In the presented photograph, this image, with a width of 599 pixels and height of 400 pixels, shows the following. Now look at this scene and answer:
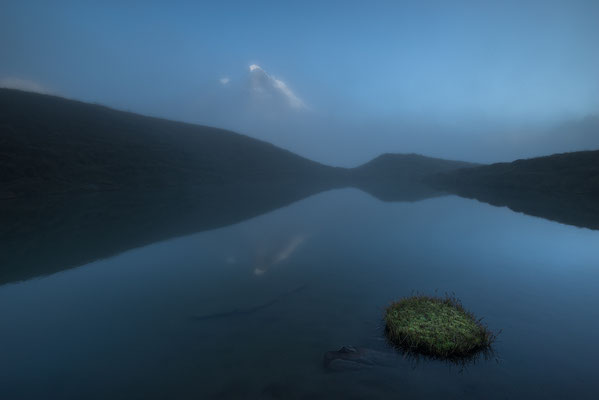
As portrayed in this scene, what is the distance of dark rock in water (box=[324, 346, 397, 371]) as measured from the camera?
10000mm

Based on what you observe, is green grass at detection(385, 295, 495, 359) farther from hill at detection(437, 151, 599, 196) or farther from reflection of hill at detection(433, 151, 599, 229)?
hill at detection(437, 151, 599, 196)

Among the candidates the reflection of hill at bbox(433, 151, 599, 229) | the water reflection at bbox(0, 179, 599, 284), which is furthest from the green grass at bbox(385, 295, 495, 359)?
the reflection of hill at bbox(433, 151, 599, 229)

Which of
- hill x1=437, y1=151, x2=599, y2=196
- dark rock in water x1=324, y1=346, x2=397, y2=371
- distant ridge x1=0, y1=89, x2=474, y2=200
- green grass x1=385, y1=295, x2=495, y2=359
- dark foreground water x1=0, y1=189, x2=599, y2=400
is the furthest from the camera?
hill x1=437, y1=151, x2=599, y2=196

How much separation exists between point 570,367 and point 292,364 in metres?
10.4

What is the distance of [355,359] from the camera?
10.3m

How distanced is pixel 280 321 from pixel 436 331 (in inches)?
283

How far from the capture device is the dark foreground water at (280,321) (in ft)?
30.2

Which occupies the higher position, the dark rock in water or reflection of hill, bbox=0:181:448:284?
reflection of hill, bbox=0:181:448:284

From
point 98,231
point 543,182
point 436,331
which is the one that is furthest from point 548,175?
point 98,231

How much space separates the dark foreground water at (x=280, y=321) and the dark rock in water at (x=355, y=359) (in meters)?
0.30

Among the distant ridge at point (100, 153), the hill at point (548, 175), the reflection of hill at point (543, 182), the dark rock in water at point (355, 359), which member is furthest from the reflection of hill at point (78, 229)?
the hill at point (548, 175)

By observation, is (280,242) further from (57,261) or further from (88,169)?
(88,169)

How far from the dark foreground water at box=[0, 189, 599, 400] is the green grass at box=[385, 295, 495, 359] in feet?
2.07

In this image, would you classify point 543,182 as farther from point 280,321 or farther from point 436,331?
point 280,321
